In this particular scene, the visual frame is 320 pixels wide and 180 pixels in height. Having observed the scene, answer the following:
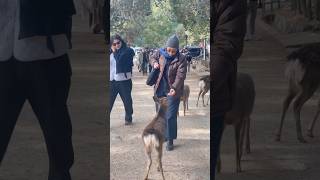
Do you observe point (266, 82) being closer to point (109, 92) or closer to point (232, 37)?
point (232, 37)

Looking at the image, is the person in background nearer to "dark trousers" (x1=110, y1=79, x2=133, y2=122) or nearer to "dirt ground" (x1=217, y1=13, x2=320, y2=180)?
"dark trousers" (x1=110, y1=79, x2=133, y2=122)

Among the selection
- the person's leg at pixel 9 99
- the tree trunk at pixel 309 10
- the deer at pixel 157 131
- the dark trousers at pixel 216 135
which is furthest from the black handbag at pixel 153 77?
the tree trunk at pixel 309 10

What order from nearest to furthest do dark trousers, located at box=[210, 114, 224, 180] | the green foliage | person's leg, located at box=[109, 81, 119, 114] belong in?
1. the green foliage
2. person's leg, located at box=[109, 81, 119, 114]
3. dark trousers, located at box=[210, 114, 224, 180]

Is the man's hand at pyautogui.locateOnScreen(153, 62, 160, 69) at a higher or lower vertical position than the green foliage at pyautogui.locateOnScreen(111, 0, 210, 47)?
lower

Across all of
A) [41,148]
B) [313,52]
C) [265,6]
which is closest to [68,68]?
[41,148]

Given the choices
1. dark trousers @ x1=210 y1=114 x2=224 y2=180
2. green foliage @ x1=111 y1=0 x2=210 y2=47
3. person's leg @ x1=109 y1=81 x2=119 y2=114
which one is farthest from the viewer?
dark trousers @ x1=210 y1=114 x2=224 y2=180

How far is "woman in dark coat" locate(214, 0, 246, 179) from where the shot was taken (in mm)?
4570

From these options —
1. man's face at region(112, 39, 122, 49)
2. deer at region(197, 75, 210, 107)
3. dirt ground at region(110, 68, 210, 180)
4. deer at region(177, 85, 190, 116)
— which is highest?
man's face at region(112, 39, 122, 49)

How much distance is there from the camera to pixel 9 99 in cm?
474

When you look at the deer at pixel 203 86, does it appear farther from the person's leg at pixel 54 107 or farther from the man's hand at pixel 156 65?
the person's leg at pixel 54 107

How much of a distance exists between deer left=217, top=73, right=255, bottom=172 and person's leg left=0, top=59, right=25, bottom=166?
5.06 ft

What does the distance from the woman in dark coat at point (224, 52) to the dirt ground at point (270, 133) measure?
0.08 meters

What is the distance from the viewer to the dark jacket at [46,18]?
454 cm

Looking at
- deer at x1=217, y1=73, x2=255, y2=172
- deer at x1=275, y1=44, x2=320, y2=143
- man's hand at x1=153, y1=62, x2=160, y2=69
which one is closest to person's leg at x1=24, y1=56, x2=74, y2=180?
man's hand at x1=153, y1=62, x2=160, y2=69
